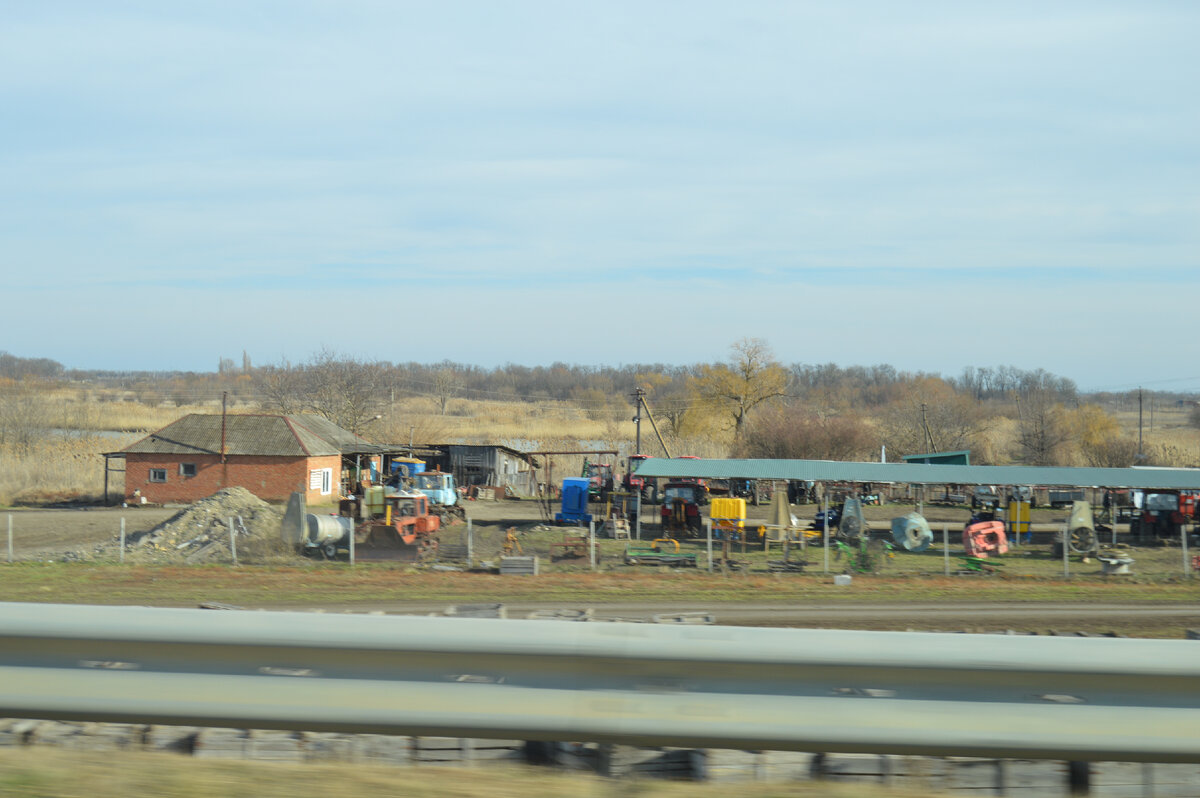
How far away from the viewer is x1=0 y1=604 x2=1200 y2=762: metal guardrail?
143 inches

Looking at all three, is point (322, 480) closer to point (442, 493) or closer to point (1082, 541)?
point (442, 493)

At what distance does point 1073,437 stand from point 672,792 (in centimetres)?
7838

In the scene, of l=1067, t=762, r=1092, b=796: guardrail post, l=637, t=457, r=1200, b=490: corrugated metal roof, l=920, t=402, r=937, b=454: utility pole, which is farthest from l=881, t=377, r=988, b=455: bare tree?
l=1067, t=762, r=1092, b=796: guardrail post

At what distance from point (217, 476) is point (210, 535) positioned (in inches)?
711

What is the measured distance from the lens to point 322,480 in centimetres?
4750

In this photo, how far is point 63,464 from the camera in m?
53.4

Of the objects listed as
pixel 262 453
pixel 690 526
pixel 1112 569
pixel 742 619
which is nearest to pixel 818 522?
pixel 690 526

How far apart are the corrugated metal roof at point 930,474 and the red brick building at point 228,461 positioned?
17.2 meters

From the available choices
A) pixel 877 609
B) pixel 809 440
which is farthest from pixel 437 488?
pixel 809 440

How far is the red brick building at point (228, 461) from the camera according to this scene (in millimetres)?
45312

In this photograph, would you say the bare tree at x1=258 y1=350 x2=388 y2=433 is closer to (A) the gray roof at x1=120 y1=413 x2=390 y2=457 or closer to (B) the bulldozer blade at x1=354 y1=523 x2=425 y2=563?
(A) the gray roof at x1=120 y1=413 x2=390 y2=457

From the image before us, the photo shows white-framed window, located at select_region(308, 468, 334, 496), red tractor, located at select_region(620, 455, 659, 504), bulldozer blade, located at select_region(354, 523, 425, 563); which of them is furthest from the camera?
white-framed window, located at select_region(308, 468, 334, 496)

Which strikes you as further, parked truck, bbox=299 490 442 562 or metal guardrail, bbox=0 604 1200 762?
parked truck, bbox=299 490 442 562

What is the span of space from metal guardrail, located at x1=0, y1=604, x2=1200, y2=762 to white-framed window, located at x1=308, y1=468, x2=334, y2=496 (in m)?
43.4
